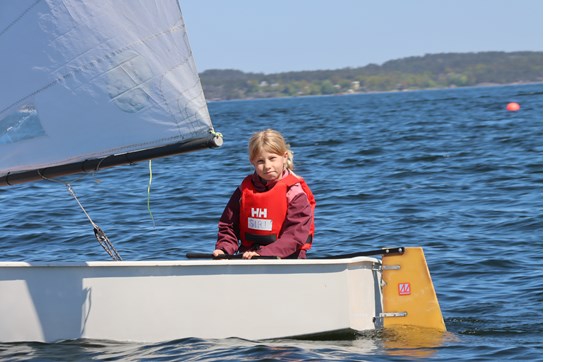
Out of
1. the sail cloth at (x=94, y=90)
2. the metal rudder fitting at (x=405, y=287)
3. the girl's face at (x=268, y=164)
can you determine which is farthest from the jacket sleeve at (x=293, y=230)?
the sail cloth at (x=94, y=90)

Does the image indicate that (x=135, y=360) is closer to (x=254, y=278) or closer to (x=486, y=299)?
(x=254, y=278)

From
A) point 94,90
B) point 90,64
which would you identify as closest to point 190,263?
point 94,90

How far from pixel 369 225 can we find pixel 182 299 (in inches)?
165

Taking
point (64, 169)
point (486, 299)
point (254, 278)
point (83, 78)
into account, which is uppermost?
point (83, 78)

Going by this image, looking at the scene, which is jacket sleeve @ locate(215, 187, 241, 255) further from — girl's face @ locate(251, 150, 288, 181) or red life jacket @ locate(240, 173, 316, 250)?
girl's face @ locate(251, 150, 288, 181)

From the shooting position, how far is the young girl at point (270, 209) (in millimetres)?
4977

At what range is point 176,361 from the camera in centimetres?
458

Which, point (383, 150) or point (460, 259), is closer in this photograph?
point (460, 259)

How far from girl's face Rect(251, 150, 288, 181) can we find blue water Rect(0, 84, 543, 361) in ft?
2.63

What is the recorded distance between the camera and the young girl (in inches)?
196

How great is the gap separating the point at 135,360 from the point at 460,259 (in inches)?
124
